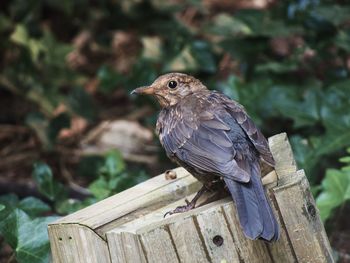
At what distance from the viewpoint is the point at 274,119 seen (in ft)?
20.7

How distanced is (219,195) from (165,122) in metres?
0.66

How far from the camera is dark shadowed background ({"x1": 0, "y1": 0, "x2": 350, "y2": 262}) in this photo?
4906 millimetres

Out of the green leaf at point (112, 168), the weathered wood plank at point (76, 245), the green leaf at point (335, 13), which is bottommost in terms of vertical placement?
the weathered wood plank at point (76, 245)

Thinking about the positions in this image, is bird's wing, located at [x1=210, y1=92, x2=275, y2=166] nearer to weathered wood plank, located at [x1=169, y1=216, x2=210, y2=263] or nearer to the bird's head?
the bird's head

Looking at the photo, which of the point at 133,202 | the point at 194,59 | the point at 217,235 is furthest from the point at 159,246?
the point at 194,59

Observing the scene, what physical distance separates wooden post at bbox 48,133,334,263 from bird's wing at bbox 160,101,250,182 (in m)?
0.16

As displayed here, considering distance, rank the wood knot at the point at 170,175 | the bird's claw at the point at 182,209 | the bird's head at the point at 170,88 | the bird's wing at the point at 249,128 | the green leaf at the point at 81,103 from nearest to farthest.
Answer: the bird's claw at the point at 182,209
the bird's wing at the point at 249,128
the wood knot at the point at 170,175
the bird's head at the point at 170,88
the green leaf at the point at 81,103

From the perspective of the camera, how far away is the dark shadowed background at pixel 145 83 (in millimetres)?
4906

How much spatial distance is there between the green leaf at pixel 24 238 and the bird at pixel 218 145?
74cm

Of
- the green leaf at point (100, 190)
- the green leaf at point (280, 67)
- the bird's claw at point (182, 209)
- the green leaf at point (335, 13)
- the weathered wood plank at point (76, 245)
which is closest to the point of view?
the weathered wood plank at point (76, 245)

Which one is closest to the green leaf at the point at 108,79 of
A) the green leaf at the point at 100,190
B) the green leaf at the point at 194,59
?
the green leaf at the point at 194,59

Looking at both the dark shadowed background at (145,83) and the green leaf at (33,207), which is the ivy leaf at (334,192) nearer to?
the dark shadowed background at (145,83)

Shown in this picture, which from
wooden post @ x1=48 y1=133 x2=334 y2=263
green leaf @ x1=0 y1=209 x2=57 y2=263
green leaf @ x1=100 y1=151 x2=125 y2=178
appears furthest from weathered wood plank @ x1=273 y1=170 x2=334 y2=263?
green leaf @ x1=100 y1=151 x2=125 y2=178

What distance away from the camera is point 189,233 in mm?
3209
